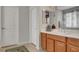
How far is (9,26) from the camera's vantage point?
1076mm

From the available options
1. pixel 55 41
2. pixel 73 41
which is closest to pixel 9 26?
pixel 55 41

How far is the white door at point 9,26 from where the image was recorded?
105 cm

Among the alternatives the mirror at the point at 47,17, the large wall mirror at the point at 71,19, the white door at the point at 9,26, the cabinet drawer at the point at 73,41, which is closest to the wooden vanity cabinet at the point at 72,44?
the cabinet drawer at the point at 73,41

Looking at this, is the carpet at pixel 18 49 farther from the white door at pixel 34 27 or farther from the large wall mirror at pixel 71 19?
the large wall mirror at pixel 71 19

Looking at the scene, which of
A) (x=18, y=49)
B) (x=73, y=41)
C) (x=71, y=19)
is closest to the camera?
(x=18, y=49)

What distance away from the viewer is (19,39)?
112 centimetres

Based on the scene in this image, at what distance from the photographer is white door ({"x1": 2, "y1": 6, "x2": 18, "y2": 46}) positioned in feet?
3.44

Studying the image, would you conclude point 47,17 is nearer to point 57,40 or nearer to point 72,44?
point 57,40

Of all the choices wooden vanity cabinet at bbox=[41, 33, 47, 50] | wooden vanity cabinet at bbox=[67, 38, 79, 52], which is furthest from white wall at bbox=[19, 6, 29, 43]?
wooden vanity cabinet at bbox=[67, 38, 79, 52]

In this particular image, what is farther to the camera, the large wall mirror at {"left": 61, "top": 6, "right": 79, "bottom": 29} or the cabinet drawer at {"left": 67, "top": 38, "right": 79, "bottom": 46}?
the large wall mirror at {"left": 61, "top": 6, "right": 79, "bottom": 29}

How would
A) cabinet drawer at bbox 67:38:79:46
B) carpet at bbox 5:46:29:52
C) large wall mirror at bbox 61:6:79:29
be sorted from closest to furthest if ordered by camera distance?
carpet at bbox 5:46:29:52 < cabinet drawer at bbox 67:38:79:46 < large wall mirror at bbox 61:6:79:29

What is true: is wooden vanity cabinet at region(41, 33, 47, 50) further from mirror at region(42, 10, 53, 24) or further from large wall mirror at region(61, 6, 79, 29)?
large wall mirror at region(61, 6, 79, 29)
